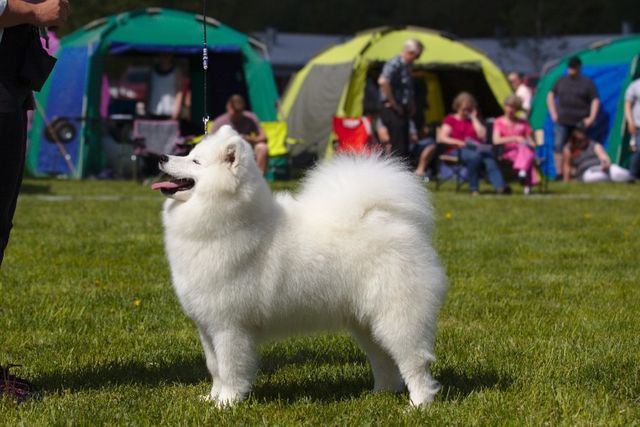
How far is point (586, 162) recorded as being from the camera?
16.8m

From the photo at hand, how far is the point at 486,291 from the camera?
5977 millimetres

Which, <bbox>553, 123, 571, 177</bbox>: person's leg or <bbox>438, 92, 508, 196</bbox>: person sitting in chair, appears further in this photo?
<bbox>553, 123, 571, 177</bbox>: person's leg

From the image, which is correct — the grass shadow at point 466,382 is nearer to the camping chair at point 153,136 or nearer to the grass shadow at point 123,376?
the grass shadow at point 123,376

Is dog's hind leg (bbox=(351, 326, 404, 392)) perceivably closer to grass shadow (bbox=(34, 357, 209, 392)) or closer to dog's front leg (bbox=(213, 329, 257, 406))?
dog's front leg (bbox=(213, 329, 257, 406))

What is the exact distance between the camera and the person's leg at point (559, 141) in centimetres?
1655

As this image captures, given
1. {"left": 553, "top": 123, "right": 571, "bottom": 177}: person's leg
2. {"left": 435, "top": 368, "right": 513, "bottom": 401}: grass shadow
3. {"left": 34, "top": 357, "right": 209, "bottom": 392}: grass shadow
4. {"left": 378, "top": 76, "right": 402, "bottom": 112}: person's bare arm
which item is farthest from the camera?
{"left": 553, "top": 123, "right": 571, "bottom": 177}: person's leg

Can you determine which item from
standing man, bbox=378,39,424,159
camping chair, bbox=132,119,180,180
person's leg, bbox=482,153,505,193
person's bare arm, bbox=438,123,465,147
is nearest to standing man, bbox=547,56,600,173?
person's bare arm, bbox=438,123,465,147

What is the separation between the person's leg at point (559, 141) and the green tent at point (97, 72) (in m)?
5.19

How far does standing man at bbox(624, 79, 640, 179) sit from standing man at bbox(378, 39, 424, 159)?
15.4 feet

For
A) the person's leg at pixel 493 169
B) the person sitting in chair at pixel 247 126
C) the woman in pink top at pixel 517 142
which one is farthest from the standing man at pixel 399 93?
the person sitting in chair at pixel 247 126

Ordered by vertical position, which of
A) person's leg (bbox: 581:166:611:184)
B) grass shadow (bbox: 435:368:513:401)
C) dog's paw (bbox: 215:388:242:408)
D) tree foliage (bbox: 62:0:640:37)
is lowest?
person's leg (bbox: 581:166:611:184)

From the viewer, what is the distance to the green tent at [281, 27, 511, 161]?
1639cm

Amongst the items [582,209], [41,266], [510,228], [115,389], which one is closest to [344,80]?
[582,209]

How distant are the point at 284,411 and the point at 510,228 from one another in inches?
236
